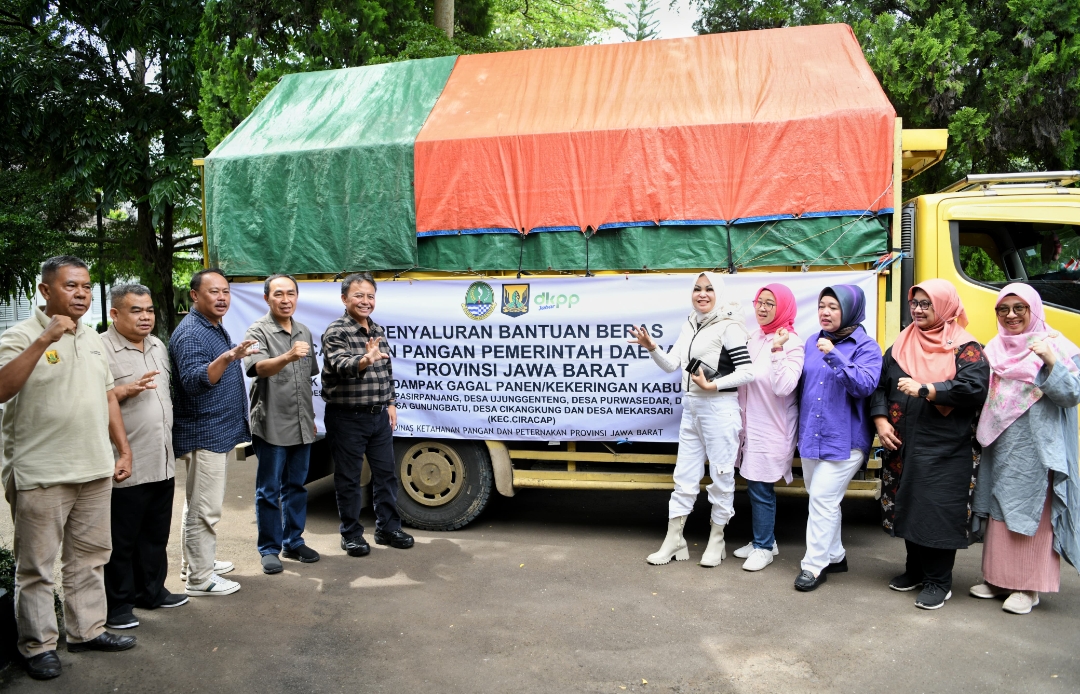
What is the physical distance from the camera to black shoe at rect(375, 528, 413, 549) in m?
5.47

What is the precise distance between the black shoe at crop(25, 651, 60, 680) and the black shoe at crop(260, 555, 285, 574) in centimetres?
149

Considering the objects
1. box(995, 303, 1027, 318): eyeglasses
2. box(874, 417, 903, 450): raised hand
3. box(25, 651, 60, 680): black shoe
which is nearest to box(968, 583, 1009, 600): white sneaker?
box(874, 417, 903, 450): raised hand

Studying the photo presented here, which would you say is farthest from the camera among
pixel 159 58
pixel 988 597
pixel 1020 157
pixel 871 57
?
pixel 159 58

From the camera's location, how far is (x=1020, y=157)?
1007 centimetres

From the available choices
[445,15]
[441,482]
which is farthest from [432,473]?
[445,15]

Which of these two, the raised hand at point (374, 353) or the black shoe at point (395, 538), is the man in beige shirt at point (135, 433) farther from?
the black shoe at point (395, 538)

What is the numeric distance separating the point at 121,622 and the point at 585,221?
3577 millimetres

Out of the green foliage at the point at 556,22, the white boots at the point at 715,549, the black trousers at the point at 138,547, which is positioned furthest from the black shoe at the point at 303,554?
the green foliage at the point at 556,22

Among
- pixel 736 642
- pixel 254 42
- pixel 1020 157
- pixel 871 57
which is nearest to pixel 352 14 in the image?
pixel 254 42

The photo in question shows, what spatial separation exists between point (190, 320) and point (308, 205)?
1675mm

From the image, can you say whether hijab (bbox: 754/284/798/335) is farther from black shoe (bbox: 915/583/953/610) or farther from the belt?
the belt

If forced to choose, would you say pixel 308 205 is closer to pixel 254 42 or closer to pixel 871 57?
pixel 254 42

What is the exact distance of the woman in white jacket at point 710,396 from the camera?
4863 millimetres

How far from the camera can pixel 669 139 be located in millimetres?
5246
